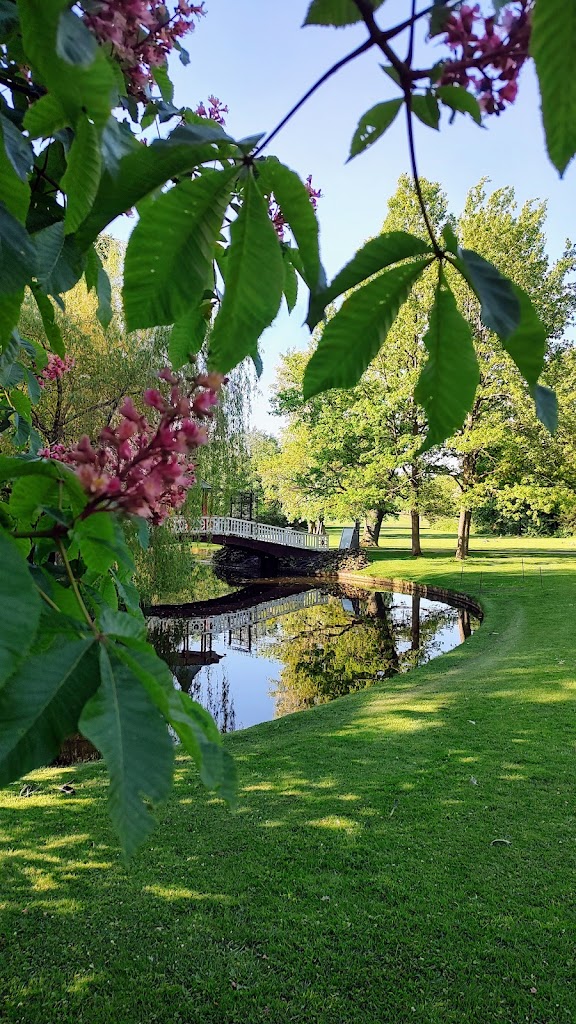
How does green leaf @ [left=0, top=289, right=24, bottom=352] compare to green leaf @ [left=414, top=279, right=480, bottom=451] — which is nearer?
green leaf @ [left=414, top=279, right=480, bottom=451]

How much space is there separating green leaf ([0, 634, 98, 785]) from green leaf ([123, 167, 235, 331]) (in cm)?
35

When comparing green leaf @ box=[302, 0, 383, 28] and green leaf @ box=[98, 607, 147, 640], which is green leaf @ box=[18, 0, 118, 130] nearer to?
green leaf @ box=[302, 0, 383, 28]

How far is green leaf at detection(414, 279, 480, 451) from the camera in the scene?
0.67 m

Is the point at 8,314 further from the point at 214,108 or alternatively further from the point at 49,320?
the point at 214,108

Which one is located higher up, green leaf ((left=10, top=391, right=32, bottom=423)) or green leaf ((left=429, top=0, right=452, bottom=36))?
green leaf ((left=429, top=0, right=452, bottom=36))

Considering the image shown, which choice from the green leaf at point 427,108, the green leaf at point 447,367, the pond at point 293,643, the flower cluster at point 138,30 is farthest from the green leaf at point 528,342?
the pond at point 293,643

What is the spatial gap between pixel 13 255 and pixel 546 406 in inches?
22.5

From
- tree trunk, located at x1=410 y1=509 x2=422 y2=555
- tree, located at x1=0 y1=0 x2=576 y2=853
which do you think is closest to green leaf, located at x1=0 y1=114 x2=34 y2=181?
tree, located at x1=0 y1=0 x2=576 y2=853

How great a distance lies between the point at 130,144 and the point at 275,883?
3.64 metres

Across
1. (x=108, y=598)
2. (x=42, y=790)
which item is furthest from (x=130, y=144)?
(x=42, y=790)

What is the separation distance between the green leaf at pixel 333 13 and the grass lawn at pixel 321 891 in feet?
10.2

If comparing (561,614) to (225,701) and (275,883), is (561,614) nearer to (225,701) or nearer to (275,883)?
(225,701)

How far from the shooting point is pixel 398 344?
16.4m

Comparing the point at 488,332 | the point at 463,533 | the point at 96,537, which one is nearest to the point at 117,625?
the point at 96,537
